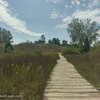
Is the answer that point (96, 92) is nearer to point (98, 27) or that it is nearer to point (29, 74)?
point (29, 74)

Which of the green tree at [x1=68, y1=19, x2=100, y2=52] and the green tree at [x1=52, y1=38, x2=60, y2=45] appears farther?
the green tree at [x1=52, y1=38, x2=60, y2=45]

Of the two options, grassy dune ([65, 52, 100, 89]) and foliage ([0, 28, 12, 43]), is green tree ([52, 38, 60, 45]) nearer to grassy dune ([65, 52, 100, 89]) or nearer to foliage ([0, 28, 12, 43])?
foliage ([0, 28, 12, 43])

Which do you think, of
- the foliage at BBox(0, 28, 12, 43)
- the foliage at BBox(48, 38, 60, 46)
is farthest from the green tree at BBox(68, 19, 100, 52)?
the foliage at BBox(0, 28, 12, 43)

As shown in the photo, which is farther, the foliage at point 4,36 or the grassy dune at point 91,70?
→ the foliage at point 4,36

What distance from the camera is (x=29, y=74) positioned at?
3.62 m

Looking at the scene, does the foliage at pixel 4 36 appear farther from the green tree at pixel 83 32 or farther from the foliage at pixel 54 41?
the green tree at pixel 83 32

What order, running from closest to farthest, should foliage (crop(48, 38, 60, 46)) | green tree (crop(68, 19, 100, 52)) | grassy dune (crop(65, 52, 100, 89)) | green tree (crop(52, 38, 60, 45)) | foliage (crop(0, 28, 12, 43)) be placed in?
grassy dune (crop(65, 52, 100, 89)) → green tree (crop(68, 19, 100, 52)) → foliage (crop(48, 38, 60, 46)) → green tree (crop(52, 38, 60, 45)) → foliage (crop(0, 28, 12, 43))

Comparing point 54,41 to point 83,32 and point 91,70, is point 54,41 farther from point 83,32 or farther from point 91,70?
point 91,70

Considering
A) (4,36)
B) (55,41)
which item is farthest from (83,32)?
(4,36)

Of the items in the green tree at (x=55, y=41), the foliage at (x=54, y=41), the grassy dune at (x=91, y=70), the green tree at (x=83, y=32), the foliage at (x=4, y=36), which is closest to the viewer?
the grassy dune at (x=91, y=70)

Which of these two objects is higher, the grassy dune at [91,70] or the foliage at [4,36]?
the foliage at [4,36]

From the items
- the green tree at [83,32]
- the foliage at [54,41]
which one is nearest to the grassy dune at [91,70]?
the green tree at [83,32]

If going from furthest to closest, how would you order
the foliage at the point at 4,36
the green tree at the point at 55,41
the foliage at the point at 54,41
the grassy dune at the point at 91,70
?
the foliage at the point at 4,36
the green tree at the point at 55,41
the foliage at the point at 54,41
the grassy dune at the point at 91,70

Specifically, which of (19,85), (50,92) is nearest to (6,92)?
(19,85)
